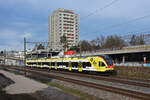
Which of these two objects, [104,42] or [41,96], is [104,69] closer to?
[41,96]

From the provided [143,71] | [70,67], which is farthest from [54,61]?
[143,71]

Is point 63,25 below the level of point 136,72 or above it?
above

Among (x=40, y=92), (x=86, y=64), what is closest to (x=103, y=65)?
Answer: (x=86, y=64)

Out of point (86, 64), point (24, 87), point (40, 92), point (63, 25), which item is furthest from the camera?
point (63, 25)

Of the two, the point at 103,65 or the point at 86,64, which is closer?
the point at 103,65

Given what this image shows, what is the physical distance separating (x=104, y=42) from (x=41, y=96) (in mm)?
74449

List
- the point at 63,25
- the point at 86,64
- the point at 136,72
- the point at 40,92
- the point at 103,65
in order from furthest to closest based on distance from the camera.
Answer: the point at 63,25 < the point at 86,64 < the point at 136,72 < the point at 103,65 < the point at 40,92

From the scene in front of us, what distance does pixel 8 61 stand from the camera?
11319cm

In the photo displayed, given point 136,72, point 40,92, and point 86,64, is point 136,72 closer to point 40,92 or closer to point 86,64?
point 86,64

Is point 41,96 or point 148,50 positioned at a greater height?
point 148,50

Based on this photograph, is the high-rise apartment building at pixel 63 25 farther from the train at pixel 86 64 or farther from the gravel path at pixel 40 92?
the gravel path at pixel 40 92

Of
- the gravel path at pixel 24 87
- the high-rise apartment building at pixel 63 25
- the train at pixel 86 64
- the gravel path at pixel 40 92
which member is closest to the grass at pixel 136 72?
the train at pixel 86 64

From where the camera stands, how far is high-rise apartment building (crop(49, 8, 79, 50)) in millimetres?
132625

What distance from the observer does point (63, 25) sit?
438 ft
